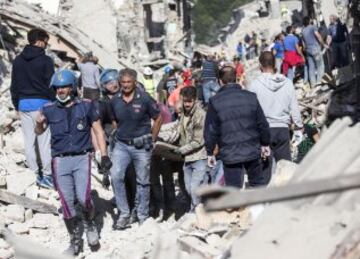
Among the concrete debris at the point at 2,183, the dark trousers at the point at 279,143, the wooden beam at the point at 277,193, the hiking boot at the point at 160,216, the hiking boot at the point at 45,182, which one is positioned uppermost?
the wooden beam at the point at 277,193

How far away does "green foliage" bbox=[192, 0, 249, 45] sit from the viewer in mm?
100250

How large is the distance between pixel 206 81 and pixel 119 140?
3.52m

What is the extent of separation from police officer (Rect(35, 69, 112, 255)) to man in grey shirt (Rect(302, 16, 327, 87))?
332 inches

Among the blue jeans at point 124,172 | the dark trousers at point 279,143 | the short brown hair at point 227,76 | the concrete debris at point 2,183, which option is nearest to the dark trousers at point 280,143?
the dark trousers at point 279,143

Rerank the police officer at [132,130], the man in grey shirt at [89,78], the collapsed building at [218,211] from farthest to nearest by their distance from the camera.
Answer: the man in grey shirt at [89,78]
the police officer at [132,130]
the collapsed building at [218,211]

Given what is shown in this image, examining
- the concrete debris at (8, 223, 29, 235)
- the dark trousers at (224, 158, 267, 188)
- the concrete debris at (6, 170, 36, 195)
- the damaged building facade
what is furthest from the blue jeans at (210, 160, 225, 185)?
the damaged building facade

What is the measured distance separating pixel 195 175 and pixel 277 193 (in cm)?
497

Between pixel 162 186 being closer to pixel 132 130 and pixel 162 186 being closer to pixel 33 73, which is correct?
pixel 132 130

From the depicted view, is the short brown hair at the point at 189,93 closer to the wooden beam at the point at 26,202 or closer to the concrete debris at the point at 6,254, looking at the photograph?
the wooden beam at the point at 26,202

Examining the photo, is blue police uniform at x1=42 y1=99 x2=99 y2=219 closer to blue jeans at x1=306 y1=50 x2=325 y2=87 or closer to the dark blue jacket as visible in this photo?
the dark blue jacket

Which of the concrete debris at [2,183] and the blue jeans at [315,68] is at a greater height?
the blue jeans at [315,68]

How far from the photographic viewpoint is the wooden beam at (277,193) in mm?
2951

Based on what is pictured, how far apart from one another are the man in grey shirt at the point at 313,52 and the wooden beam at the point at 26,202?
25.9 feet

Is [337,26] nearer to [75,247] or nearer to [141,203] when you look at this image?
[141,203]
